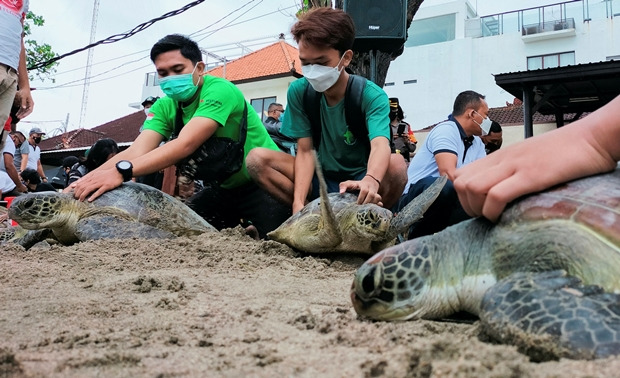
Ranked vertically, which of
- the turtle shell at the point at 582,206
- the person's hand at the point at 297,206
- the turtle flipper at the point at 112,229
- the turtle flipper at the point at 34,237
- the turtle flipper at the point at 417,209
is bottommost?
the turtle flipper at the point at 34,237

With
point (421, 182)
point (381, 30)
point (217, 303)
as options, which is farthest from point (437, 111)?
point (217, 303)

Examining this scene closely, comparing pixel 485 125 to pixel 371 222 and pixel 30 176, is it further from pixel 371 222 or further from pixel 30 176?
pixel 30 176

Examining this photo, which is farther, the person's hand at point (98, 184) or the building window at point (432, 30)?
the building window at point (432, 30)

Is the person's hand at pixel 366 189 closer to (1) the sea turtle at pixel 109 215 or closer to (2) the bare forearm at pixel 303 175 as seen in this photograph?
(2) the bare forearm at pixel 303 175

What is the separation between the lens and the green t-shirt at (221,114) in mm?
3270

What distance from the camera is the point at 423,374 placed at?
0.80m

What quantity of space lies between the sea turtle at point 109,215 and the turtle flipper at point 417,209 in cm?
141

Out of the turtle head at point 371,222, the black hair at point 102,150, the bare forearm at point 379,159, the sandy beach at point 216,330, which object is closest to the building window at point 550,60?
the black hair at point 102,150

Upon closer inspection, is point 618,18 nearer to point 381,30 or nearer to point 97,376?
point 381,30

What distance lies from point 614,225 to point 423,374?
1.97ft

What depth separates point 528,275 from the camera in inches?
42.9

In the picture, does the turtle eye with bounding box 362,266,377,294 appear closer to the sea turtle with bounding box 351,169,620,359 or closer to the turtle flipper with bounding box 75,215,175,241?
the sea turtle with bounding box 351,169,620,359

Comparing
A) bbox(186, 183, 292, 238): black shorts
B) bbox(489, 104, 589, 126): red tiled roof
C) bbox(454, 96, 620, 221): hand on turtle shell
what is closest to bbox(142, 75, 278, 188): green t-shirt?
bbox(186, 183, 292, 238): black shorts

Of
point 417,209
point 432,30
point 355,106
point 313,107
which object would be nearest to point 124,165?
point 313,107
